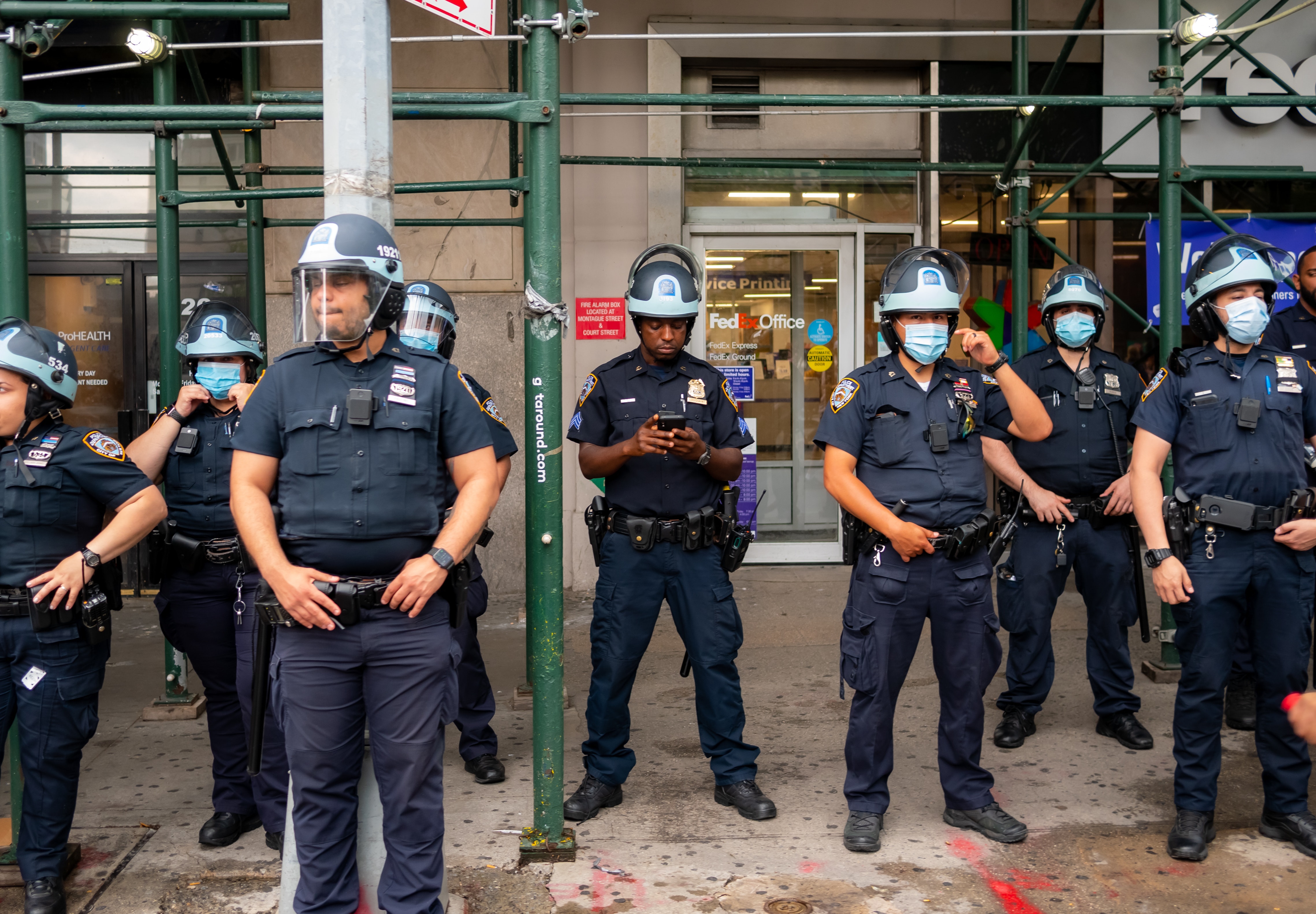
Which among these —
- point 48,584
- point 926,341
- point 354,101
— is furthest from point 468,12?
point 48,584

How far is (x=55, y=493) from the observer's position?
3.63 metres

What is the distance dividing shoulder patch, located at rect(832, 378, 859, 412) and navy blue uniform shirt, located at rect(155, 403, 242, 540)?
229 centimetres

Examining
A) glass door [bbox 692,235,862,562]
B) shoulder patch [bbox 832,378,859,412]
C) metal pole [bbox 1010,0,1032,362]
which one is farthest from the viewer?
glass door [bbox 692,235,862,562]

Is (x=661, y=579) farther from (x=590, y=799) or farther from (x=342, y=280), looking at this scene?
(x=342, y=280)

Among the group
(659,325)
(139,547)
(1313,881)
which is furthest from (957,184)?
(139,547)

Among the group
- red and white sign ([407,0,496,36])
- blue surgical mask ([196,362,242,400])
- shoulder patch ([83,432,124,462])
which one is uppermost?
red and white sign ([407,0,496,36])

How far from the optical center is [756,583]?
8266 mm

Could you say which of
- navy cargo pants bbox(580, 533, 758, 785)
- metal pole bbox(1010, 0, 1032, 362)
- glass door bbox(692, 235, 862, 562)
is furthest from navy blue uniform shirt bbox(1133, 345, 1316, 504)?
glass door bbox(692, 235, 862, 562)

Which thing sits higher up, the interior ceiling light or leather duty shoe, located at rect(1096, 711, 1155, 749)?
the interior ceiling light

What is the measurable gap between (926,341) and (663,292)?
1045mm

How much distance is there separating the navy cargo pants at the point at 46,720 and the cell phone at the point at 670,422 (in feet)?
6.95

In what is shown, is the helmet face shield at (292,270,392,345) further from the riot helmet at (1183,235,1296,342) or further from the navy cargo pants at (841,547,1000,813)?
the riot helmet at (1183,235,1296,342)

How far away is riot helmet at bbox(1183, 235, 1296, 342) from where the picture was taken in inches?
158

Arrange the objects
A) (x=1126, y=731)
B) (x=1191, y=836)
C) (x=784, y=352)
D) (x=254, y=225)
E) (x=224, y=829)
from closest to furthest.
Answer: (x=1191, y=836) → (x=224, y=829) → (x=1126, y=731) → (x=254, y=225) → (x=784, y=352)
